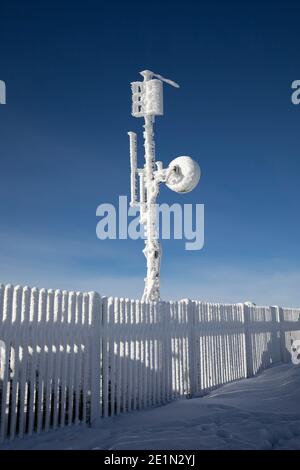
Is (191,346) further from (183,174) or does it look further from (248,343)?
(183,174)

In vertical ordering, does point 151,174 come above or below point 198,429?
above

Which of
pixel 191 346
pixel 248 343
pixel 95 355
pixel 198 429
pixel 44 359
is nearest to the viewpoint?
pixel 198 429

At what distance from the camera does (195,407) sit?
732 cm

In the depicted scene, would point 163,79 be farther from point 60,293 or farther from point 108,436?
point 108,436

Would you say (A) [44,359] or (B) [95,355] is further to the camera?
(B) [95,355]

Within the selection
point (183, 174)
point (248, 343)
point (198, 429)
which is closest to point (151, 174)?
point (183, 174)

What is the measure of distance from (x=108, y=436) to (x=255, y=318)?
27.2ft

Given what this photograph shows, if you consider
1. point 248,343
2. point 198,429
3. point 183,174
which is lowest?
point 198,429

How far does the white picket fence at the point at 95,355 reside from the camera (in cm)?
564

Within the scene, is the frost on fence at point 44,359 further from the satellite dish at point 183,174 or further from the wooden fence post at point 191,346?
the satellite dish at point 183,174

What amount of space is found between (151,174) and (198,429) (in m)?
9.01

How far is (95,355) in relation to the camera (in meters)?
6.77

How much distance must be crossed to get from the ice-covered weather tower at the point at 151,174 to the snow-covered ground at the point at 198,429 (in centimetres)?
487

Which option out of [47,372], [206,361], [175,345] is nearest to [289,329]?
[206,361]
